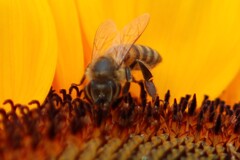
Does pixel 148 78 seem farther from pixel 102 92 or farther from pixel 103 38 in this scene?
pixel 102 92

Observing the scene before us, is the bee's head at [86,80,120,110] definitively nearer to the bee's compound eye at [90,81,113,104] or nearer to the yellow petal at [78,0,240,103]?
the bee's compound eye at [90,81,113,104]

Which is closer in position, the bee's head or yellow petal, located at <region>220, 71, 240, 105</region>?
the bee's head

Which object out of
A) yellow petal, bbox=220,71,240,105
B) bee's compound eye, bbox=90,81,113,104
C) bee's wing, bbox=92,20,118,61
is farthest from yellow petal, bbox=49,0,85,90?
yellow petal, bbox=220,71,240,105

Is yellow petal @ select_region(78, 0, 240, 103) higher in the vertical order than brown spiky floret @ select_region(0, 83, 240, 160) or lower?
higher

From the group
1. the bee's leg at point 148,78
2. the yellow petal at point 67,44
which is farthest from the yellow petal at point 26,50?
the bee's leg at point 148,78

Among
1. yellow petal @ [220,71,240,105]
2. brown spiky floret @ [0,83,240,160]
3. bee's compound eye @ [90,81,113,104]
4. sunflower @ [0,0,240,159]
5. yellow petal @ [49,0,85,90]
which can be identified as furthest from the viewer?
yellow petal @ [220,71,240,105]

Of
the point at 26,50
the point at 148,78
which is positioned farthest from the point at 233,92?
the point at 26,50

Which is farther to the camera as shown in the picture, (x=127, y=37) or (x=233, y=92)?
(x=233, y=92)
